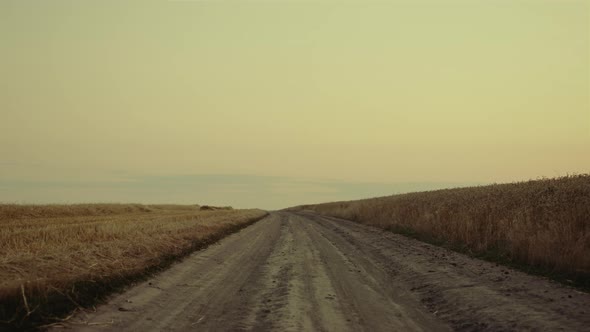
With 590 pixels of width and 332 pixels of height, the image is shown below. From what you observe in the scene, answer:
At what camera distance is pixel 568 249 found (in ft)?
42.4

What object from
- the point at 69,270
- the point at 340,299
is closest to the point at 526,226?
the point at 340,299

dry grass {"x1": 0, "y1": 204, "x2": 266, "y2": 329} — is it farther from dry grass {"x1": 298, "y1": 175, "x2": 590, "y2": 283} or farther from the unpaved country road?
Answer: dry grass {"x1": 298, "y1": 175, "x2": 590, "y2": 283}

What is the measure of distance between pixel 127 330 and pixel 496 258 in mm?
12374

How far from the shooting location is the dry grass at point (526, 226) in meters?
13.1

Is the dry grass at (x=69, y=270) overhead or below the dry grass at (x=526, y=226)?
below

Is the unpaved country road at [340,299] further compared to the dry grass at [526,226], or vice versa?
the dry grass at [526,226]

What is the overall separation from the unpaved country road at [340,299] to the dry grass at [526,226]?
1.05m

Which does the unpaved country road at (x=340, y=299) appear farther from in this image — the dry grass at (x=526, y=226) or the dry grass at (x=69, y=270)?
the dry grass at (x=526, y=226)

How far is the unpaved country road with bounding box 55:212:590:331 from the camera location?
8.32 metres

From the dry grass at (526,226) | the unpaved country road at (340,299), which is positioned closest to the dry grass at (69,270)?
the unpaved country road at (340,299)

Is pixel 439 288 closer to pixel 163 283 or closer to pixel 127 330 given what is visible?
pixel 163 283

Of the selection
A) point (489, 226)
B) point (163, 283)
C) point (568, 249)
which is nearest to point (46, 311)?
point (163, 283)

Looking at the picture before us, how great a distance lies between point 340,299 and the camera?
1046 centimetres

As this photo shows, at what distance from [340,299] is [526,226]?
9.04 metres
